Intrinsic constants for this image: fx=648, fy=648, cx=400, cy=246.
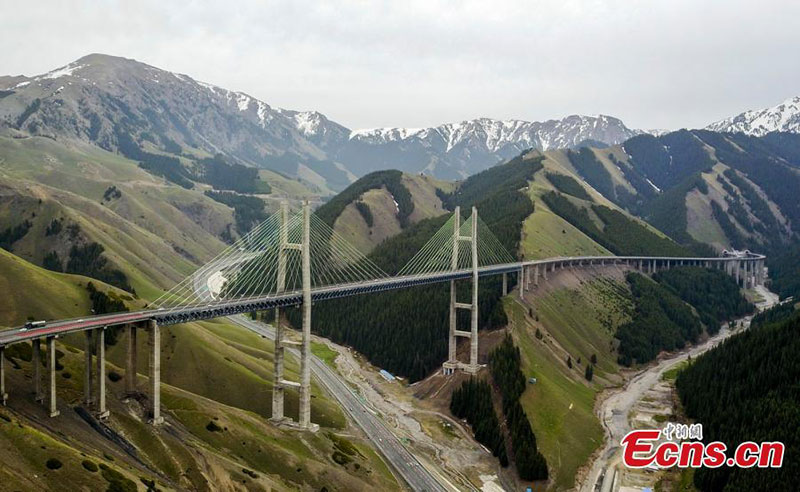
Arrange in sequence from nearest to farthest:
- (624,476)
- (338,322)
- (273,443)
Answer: (273,443) → (624,476) → (338,322)

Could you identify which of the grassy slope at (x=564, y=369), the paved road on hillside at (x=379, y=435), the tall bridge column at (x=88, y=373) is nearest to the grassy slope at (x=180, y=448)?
the tall bridge column at (x=88, y=373)

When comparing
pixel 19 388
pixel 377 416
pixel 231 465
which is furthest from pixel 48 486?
pixel 377 416

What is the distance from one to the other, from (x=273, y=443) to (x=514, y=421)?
163 ft

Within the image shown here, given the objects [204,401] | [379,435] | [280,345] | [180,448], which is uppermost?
[280,345]

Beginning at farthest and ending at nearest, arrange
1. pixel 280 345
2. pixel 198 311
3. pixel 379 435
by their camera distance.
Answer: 1. pixel 379 435
2. pixel 280 345
3. pixel 198 311

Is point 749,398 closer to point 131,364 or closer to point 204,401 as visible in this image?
point 204,401

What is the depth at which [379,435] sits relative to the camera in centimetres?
11831

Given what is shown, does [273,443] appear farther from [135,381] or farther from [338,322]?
[338,322]

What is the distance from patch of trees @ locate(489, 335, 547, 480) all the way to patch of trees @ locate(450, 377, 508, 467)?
7.83 ft

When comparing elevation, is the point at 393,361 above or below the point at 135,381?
below

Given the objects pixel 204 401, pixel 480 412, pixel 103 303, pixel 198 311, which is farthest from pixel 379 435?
pixel 103 303

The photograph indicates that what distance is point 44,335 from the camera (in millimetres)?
73125

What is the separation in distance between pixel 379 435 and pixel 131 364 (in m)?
49.0

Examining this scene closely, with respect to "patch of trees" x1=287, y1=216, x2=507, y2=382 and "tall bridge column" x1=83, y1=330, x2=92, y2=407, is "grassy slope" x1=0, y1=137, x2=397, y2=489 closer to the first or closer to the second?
"tall bridge column" x1=83, y1=330, x2=92, y2=407
